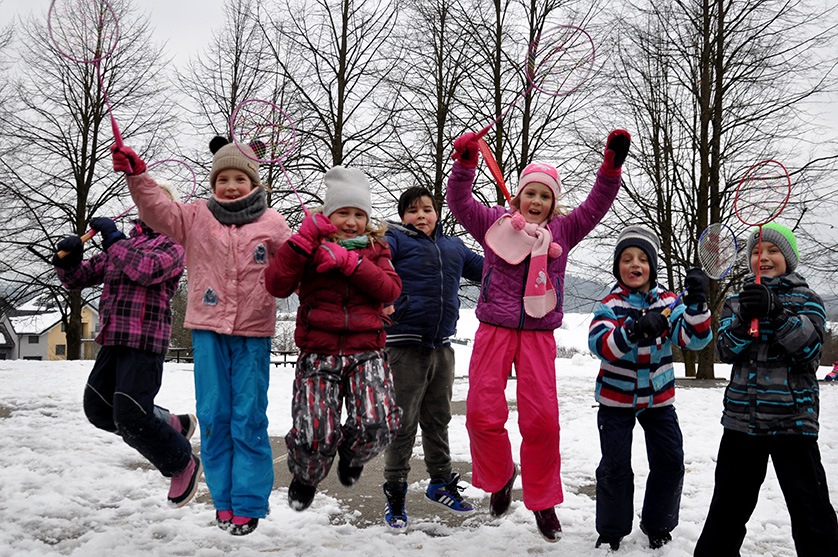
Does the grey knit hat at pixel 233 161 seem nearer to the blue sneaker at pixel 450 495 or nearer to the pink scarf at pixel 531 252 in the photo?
the pink scarf at pixel 531 252

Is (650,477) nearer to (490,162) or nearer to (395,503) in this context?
(395,503)

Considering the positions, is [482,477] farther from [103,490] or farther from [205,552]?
[103,490]

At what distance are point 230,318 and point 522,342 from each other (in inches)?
69.9

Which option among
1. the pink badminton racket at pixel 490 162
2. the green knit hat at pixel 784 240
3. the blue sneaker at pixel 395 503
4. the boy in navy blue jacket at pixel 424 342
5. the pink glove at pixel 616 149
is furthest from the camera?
the boy in navy blue jacket at pixel 424 342

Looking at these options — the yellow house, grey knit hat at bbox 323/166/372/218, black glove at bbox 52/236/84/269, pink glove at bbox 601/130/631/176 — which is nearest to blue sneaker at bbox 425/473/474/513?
grey knit hat at bbox 323/166/372/218

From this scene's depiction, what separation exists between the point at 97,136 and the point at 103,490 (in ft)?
62.0

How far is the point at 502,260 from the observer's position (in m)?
4.00

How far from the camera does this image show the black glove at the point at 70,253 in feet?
13.1

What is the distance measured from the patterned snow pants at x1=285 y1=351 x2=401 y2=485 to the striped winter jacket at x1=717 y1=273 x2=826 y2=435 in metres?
1.91

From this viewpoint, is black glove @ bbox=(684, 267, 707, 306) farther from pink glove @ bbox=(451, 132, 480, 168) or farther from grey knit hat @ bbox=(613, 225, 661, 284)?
pink glove @ bbox=(451, 132, 480, 168)

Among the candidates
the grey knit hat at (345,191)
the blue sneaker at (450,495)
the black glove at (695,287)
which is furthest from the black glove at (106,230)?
the black glove at (695,287)

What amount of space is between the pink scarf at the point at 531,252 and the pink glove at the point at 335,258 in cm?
103

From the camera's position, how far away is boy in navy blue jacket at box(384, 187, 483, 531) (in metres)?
4.45

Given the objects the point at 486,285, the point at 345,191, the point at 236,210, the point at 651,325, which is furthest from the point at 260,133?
the point at 651,325
